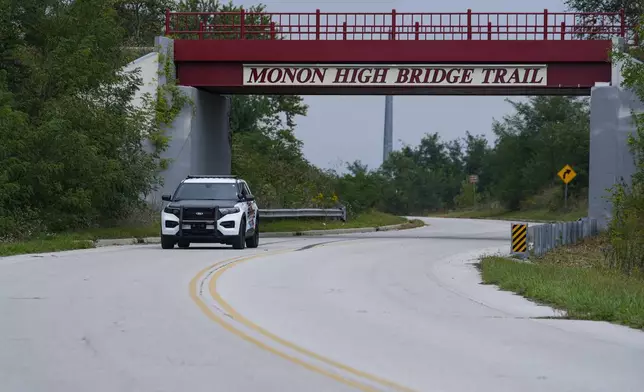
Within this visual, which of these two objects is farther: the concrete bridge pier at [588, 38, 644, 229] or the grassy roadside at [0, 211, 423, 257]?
the concrete bridge pier at [588, 38, 644, 229]

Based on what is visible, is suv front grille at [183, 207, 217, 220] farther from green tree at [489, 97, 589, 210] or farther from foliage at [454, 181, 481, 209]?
foliage at [454, 181, 481, 209]

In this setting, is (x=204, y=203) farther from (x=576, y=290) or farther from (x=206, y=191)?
(x=576, y=290)

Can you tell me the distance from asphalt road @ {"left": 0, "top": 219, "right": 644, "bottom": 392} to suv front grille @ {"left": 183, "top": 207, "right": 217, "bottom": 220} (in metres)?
7.69

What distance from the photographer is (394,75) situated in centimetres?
3962

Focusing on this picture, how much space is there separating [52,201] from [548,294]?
1862 centimetres

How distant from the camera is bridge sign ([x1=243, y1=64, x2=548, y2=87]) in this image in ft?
129

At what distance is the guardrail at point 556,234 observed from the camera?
94.2 ft

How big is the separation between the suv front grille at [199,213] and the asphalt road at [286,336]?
769 centimetres

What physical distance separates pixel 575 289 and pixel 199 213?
46.3 ft

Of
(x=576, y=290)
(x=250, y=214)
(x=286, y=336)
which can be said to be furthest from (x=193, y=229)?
(x=286, y=336)

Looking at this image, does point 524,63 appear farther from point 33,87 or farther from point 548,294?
point 548,294

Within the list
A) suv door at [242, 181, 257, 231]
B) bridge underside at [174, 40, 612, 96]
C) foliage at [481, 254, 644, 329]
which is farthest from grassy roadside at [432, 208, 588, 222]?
foliage at [481, 254, 644, 329]

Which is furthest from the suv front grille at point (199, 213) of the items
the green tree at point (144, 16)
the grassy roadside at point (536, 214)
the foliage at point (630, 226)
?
the grassy roadside at point (536, 214)

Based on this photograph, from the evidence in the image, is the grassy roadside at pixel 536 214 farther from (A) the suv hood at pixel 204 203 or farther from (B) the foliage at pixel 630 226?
(A) the suv hood at pixel 204 203
